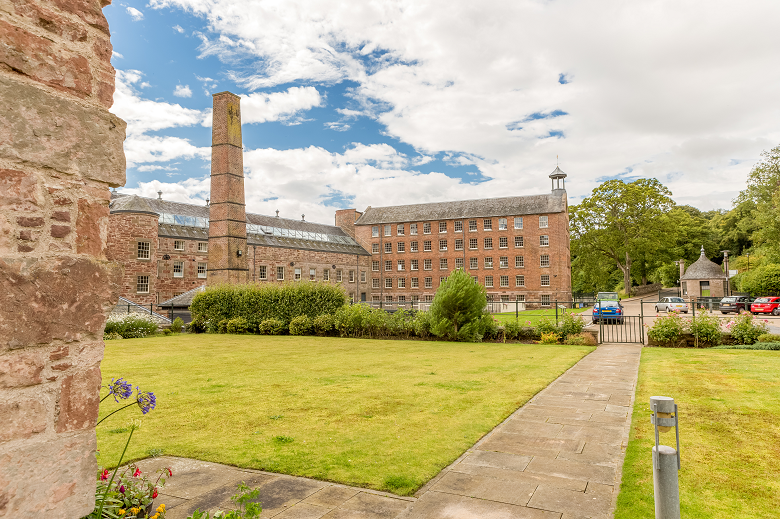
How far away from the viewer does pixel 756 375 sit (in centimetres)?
948

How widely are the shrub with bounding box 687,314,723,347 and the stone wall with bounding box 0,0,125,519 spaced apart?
1736 centimetres

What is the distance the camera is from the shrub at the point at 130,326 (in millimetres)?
22562

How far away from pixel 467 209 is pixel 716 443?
176 feet

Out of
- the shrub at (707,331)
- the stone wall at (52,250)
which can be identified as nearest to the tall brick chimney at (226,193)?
the shrub at (707,331)

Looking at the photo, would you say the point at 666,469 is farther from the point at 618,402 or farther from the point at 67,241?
the point at 618,402

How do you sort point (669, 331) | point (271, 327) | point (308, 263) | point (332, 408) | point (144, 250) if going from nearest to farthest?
point (332, 408)
point (669, 331)
point (271, 327)
point (144, 250)
point (308, 263)

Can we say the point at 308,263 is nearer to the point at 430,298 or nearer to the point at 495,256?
the point at 430,298

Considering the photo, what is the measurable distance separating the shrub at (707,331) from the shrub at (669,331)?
43 cm

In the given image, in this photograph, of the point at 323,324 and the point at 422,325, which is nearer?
the point at 422,325

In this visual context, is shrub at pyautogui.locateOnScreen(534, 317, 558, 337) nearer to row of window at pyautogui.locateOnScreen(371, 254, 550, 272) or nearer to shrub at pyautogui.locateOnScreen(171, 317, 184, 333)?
shrub at pyautogui.locateOnScreen(171, 317, 184, 333)

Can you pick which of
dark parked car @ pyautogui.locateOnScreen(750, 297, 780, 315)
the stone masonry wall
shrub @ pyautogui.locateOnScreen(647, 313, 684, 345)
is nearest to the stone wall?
shrub @ pyautogui.locateOnScreen(647, 313, 684, 345)

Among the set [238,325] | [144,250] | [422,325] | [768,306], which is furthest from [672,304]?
[144,250]

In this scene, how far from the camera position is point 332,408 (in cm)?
730

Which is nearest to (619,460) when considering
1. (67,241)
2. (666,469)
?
(666,469)
